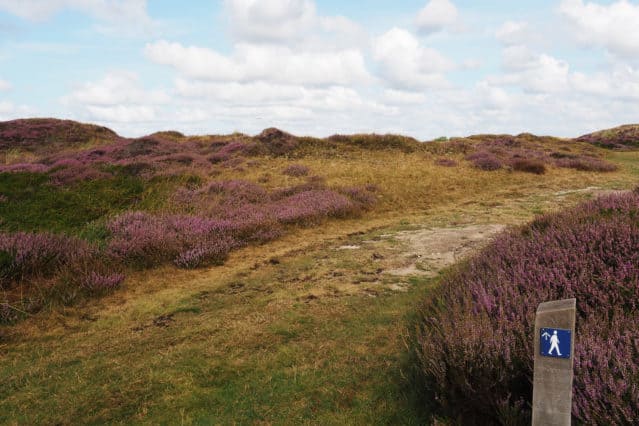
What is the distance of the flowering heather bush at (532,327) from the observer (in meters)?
2.70

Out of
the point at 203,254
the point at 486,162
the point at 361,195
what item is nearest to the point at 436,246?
the point at 203,254

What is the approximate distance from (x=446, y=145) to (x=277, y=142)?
408 inches

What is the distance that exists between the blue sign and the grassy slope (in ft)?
5.02

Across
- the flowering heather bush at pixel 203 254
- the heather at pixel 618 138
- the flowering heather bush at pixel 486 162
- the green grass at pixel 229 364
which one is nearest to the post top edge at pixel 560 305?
the green grass at pixel 229 364

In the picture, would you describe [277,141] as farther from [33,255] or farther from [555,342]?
[555,342]

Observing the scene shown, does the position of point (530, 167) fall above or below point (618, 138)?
below

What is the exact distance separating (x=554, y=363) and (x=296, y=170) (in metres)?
15.8

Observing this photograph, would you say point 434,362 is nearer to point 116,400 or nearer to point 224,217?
point 116,400

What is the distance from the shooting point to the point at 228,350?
4863 millimetres

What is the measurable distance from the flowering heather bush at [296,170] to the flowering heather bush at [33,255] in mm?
10244

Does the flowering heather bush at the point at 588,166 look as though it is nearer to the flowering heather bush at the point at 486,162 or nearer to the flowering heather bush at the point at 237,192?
the flowering heather bush at the point at 486,162

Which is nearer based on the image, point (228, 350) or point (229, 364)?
point (229, 364)

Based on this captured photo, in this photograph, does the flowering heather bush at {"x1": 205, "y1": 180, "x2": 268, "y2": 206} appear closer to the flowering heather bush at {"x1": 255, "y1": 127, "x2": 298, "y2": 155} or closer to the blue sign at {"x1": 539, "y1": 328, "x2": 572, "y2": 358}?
the flowering heather bush at {"x1": 255, "y1": 127, "x2": 298, "y2": 155}

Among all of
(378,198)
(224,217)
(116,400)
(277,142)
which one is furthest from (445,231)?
(277,142)
